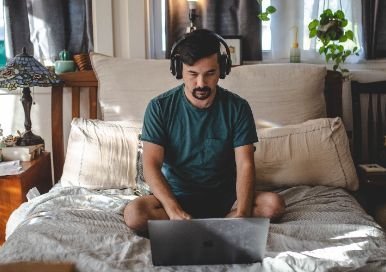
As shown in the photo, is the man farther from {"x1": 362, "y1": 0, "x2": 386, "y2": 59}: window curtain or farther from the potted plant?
{"x1": 362, "y1": 0, "x2": 386, "y2": 59}: window curtain

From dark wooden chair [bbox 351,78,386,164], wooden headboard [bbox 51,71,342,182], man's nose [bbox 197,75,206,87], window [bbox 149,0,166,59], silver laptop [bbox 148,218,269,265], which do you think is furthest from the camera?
window [bbox 149,0,166,59]

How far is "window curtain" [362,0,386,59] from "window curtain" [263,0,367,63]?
1.6 inches

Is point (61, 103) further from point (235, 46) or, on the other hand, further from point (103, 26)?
point (235, 46)

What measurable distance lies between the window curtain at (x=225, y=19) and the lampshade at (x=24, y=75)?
2.46ft

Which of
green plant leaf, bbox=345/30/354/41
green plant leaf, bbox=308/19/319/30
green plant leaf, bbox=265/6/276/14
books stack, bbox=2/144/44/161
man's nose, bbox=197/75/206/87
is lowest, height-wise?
books stack, bbox=2/144/44/161

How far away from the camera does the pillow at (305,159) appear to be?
2133 millimetres

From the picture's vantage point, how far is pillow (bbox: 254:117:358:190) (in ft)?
7.00

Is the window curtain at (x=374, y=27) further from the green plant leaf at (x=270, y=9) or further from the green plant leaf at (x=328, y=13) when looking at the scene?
the green plant leaf at (x=270, y=9)

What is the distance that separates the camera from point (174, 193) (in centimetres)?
181

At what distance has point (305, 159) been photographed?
2139 millimetres

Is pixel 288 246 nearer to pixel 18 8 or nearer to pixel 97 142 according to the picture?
pixel 97 142

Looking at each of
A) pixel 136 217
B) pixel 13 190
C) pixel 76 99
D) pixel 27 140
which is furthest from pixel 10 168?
pixel 136 217

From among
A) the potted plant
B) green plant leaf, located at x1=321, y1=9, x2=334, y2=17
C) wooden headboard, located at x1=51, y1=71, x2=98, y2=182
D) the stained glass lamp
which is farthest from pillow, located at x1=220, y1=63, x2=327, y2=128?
the stained glass lamp

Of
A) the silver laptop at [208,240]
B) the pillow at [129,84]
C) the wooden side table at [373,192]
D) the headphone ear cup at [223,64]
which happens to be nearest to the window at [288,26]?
the pillow at [129,84]
